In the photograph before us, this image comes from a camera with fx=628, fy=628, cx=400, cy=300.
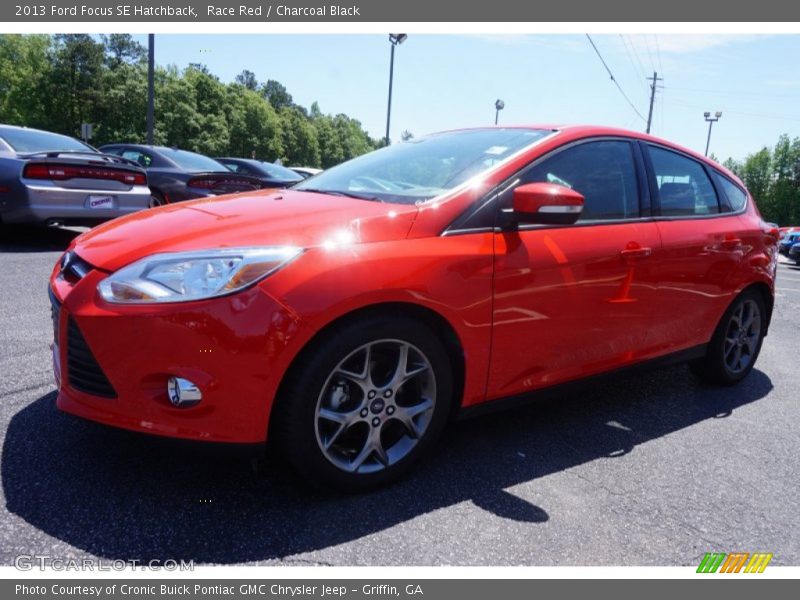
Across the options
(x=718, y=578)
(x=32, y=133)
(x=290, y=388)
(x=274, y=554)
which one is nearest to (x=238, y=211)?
(x=290, y=388)

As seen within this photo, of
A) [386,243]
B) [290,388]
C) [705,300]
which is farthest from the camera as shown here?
[705,300]

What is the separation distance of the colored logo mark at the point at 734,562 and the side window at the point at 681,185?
5.97ft

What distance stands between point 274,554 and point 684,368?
368 cm

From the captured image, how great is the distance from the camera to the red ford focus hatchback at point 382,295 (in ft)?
6.91

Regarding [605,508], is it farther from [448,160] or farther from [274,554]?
[448,160]

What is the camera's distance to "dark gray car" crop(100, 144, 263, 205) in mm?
8781

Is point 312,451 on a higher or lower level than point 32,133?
lower

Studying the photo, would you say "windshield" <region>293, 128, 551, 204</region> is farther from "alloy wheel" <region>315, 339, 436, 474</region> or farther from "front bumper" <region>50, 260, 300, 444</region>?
"front bumper" <region>50, 260, 300, 444</region>

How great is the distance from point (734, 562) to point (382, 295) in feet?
5.17

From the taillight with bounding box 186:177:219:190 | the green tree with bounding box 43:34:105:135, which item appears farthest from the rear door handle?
the green tree with bounding box 43:34:105:135

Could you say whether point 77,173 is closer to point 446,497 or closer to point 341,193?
point 341,193

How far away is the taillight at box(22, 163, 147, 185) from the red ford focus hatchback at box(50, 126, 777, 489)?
4.69 m

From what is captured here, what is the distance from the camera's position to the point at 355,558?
2055 mm

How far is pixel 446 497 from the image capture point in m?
2.48
